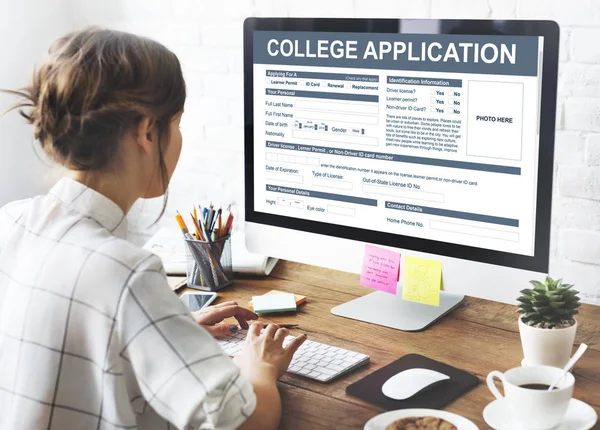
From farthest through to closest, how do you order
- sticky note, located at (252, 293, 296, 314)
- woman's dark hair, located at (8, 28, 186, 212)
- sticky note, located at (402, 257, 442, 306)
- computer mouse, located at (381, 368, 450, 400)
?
sticky note, located at (252, 293, 296, 314)
sticky note, located at (402, 257, 442, 306)
computer mouse, located at (381, 368, 450, 400)
woman's dark hair, located at (8, 28, 186, 212)

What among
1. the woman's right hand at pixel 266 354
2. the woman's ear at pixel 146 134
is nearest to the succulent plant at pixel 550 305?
the woman's right hand at pixel 266 354

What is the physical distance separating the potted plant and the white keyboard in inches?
10.0

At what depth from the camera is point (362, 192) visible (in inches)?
56.6

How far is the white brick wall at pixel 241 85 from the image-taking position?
1.58 m

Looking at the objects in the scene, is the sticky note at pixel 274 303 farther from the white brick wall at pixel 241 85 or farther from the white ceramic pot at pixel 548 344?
the white brick wall at pixel 241 85

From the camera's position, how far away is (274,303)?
1.54m

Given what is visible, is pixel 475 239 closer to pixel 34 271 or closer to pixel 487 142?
pixel 487 142

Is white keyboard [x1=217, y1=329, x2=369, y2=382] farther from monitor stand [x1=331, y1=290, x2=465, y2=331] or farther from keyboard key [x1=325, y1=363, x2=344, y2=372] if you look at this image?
monitor stand [x1=331, y1=290, x2=465, y2=331]

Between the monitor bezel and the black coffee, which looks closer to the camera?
the black coffee

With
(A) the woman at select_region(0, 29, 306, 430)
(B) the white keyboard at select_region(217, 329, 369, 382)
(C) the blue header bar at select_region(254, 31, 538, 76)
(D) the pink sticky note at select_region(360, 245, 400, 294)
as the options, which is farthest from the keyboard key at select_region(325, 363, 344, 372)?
(C) the blue header bar at select_region(254, 31, 538, 76)

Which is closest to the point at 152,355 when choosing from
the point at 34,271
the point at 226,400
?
the point at 226,400

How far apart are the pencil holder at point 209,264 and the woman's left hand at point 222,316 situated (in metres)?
0.20

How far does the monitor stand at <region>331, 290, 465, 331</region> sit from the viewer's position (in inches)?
56.6

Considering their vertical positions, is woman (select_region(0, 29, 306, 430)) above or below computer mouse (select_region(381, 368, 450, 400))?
above
